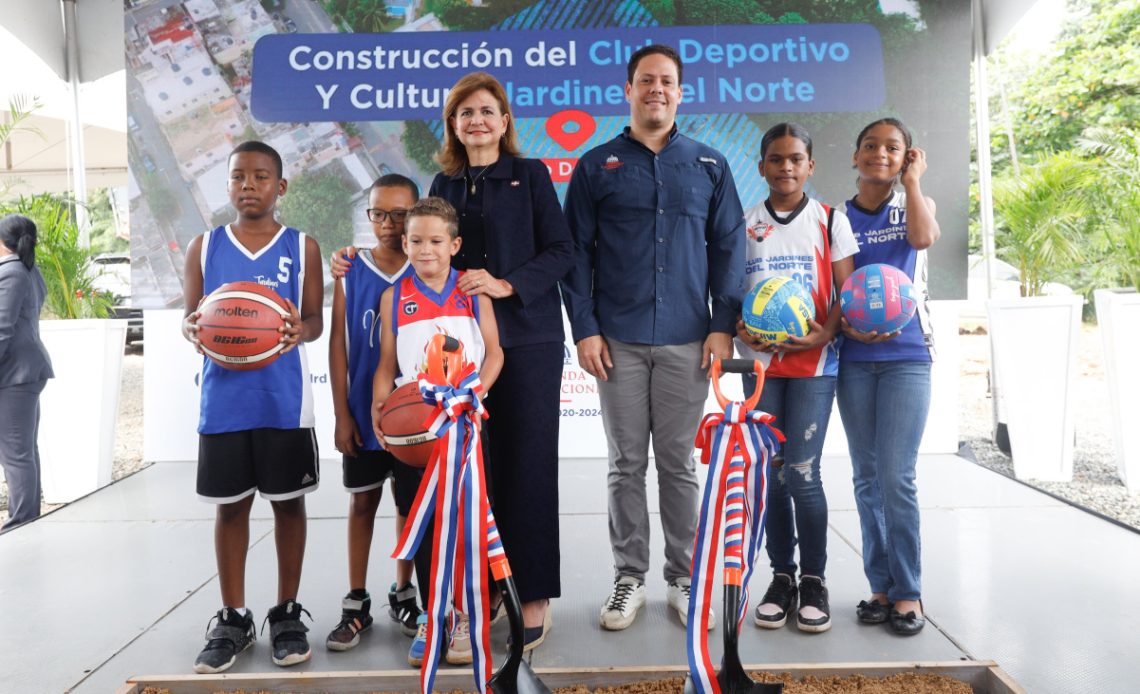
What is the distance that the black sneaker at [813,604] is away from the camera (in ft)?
9.02

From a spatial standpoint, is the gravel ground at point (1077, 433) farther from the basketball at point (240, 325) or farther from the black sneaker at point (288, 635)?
the basketball at point (240, 325)

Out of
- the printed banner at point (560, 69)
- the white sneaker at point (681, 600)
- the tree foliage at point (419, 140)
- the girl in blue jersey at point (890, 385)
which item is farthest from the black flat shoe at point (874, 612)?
the tree foliage at point (419, 140)

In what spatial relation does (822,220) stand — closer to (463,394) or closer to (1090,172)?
(463,394)

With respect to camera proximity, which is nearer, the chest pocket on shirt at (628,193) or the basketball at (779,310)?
the basketball at (779,310)

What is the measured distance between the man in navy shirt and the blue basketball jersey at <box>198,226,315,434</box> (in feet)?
2.87

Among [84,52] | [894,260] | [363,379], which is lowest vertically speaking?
[363,379]

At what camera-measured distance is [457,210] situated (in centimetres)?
264

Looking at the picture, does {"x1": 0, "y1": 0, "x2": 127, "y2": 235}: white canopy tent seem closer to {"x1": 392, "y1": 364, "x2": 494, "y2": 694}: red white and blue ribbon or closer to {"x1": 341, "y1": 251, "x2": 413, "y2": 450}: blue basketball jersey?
{"x1": 341, "y1": 251, "x2": 413, "y2": 450}: blue basketball jersey

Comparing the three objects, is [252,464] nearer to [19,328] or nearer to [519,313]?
[519,313]

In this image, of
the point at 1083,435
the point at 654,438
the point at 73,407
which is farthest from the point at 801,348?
the point at 73,407

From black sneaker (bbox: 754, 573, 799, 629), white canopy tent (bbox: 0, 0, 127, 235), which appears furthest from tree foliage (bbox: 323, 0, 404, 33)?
black sneaker (bbox: 754, 573, 799, 629)

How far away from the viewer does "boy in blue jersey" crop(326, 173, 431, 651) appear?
8.87 feet

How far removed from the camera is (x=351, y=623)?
2.76 metres

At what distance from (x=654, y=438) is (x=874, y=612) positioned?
0.90 m
